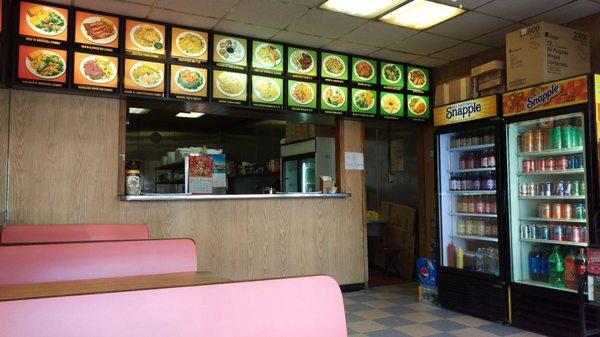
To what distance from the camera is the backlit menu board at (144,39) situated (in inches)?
185

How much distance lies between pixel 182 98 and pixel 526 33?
11.7ft

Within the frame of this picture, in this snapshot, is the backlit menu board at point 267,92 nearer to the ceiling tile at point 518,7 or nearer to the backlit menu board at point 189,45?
the backlit menu board at point 189,45

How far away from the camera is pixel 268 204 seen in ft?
18.1

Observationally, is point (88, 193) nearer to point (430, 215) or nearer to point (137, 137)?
point (430, 215)

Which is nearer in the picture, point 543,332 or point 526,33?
point 543,332

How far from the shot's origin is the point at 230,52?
17.1ft

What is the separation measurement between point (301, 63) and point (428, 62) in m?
1.92

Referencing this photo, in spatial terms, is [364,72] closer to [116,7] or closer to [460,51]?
[460,51]

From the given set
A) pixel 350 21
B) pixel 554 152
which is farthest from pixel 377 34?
pixel 554 152

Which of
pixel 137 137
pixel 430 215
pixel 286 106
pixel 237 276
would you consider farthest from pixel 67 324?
pixel 137 137

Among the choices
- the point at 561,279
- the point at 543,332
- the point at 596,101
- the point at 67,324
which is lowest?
the point at 543,332

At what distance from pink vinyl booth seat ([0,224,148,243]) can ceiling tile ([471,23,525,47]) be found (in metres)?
4.31

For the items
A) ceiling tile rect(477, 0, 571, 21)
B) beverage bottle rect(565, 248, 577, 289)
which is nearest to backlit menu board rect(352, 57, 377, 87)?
ceiling tile rect(477, 0, 571, 21)

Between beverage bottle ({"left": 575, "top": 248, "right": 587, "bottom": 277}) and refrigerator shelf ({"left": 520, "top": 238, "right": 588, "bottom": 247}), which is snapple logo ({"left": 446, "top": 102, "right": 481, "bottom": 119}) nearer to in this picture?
refrigerator shelf ({"left": 520, "top": 238, "right": 588, "bottom": 247})
